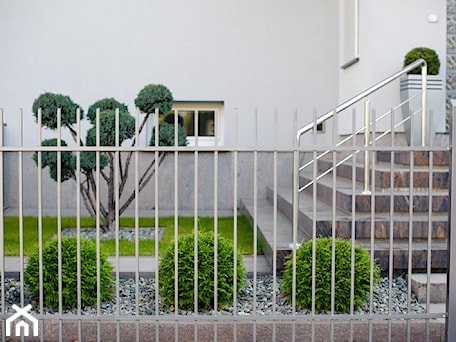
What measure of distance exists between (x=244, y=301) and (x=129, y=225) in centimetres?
396

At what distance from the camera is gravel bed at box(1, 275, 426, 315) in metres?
4.93

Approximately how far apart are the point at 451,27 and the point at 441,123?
1.35 metres

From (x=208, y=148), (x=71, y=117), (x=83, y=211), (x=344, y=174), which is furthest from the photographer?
(x=83, y=211)

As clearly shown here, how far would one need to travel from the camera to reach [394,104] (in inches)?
340

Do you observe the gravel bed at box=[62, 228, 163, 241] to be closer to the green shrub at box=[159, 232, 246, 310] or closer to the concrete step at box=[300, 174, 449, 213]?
the concrete step at box=[300, 174, 449, 213]

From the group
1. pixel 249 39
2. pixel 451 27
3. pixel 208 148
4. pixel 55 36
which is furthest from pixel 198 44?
pixel 208 148

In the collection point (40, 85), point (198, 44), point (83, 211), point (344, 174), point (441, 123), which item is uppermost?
point (198, 44)

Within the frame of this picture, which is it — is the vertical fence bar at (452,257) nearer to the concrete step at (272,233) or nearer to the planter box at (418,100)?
the concrete step at (272,233)

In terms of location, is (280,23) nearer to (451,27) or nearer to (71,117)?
(451,27)

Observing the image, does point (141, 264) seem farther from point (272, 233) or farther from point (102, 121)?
point (102, 121)

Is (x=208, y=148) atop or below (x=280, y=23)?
below

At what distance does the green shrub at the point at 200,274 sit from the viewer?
15.8 feet

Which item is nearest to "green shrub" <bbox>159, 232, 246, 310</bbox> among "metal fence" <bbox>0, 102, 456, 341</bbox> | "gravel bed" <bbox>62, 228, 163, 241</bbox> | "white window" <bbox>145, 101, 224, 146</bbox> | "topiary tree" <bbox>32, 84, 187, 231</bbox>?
"metal fence" <bbox>0, 102, 456, 341</bbox>

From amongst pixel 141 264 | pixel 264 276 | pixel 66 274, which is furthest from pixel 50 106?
pixel 264 276
